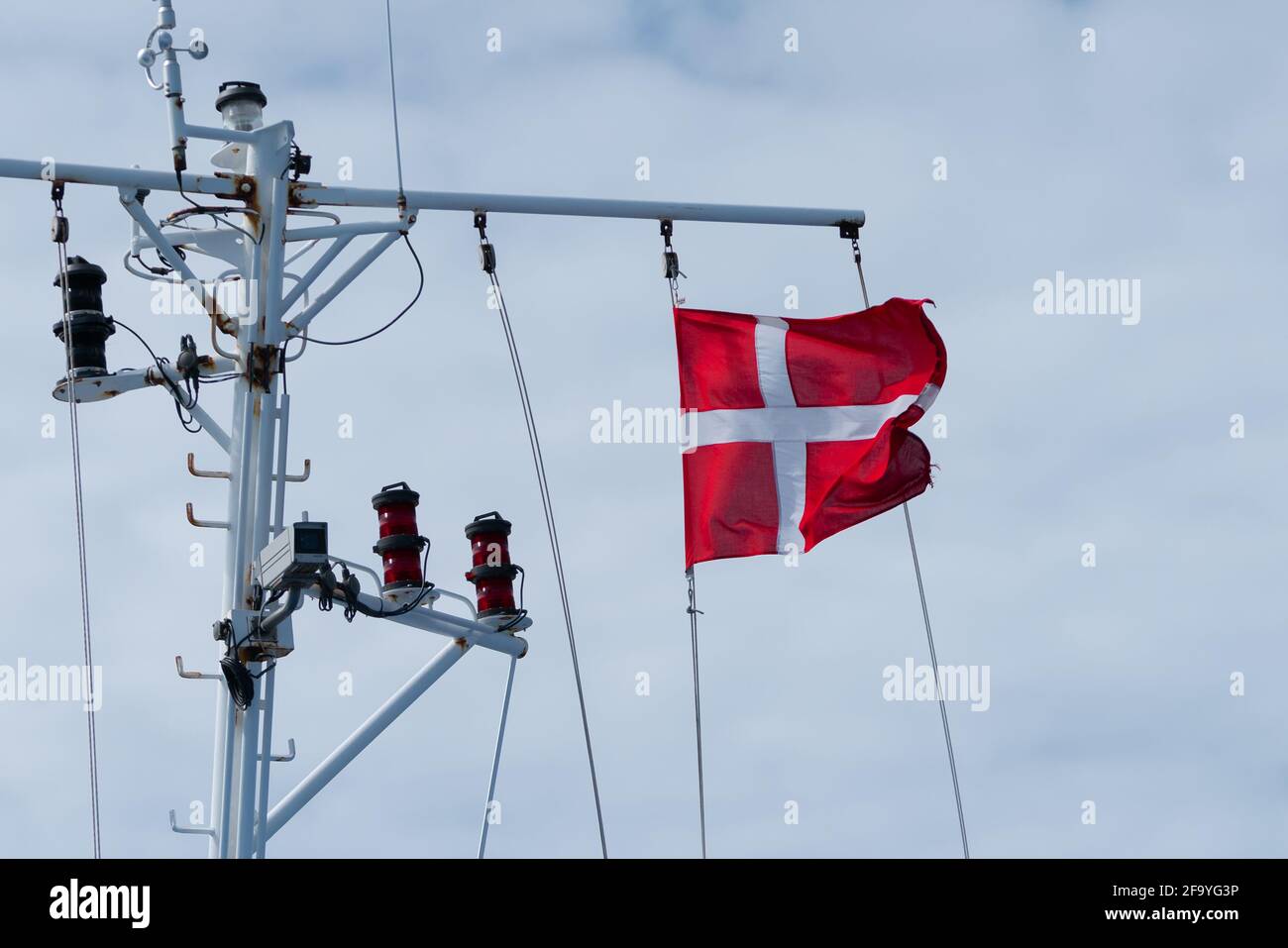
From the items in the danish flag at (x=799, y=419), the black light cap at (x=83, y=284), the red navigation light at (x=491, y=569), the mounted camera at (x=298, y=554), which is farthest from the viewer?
the danish flag at (x=799, y=419)

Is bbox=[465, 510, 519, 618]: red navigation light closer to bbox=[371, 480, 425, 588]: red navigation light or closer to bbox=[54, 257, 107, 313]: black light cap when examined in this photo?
bbox=[371, 480, 425, 588]: red navigation light

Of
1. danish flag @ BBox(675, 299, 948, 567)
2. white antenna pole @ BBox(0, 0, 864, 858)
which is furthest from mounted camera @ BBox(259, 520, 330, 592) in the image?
danish flag @ BBox(675, 299, 948, 567)

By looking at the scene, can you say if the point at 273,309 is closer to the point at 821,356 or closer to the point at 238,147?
the point at 238,147

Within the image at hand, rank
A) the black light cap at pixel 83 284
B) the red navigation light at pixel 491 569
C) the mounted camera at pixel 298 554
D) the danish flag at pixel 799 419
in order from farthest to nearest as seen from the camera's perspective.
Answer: the danish flag at pixel 799 419
the red navigation light at pixel 491 569
the black light cap at pixel 83 284
the mounted camera at pixel 298 554

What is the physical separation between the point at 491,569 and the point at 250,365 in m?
3.02

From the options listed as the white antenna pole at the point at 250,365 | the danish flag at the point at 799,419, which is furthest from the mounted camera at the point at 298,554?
the danish flag at the point at 799,419

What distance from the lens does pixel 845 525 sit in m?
26.3

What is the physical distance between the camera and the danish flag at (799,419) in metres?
26.1

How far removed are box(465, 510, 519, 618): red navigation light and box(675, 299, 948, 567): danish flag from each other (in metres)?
1.98

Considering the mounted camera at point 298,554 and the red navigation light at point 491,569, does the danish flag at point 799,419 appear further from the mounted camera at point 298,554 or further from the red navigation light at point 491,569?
the mounted camera at point 298,554

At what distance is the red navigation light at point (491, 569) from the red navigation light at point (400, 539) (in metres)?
1.27

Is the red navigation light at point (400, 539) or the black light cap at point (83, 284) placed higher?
the black light cap at point (83, 284)
